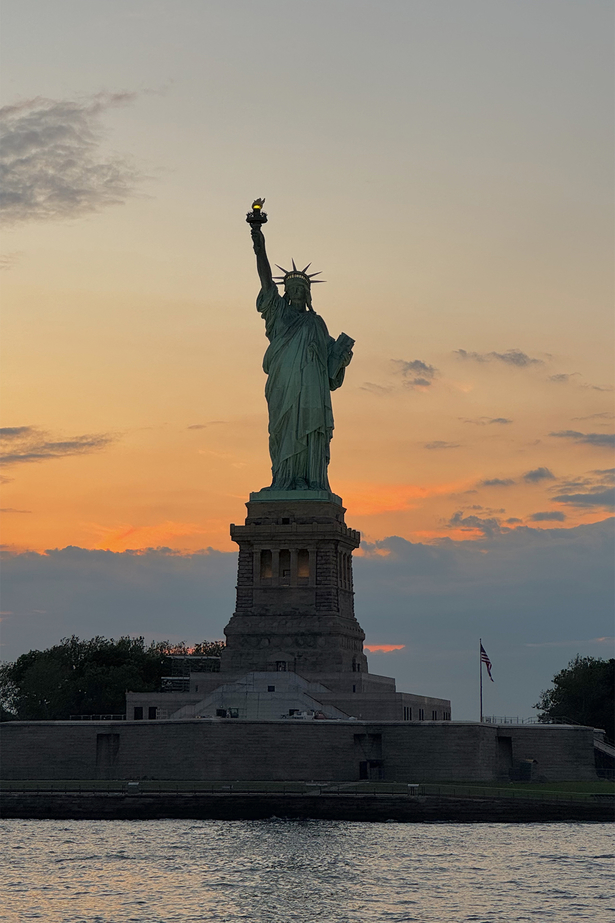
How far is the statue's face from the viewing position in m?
85.5

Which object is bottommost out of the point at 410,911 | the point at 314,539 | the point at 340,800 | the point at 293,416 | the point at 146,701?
the point at 410,911

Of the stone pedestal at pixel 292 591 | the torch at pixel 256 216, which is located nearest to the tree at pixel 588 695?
the stone pedestal at pixel 292 591

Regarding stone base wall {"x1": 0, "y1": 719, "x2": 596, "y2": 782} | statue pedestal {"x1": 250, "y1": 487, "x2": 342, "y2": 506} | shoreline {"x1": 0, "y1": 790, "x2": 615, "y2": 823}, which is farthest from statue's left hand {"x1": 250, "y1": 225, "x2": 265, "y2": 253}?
shoreline {"x1": 0, "y1": 790, "x2": 615, "y2": 823}

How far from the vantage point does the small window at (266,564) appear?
82062 millimetres

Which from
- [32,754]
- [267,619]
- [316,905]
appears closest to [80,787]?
[32,754]

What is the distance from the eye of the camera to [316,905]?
46188mm

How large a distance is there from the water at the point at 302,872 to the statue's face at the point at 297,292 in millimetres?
32302

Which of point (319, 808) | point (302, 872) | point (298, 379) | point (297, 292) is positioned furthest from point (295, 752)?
point (297, 292)

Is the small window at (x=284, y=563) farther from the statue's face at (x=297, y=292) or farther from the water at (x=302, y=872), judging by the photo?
the water at (x=302, y=872)

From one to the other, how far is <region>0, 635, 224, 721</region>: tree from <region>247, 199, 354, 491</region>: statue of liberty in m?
16.6

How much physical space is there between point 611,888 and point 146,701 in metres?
31.7

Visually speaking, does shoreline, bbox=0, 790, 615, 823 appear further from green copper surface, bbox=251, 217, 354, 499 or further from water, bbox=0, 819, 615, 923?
green copper surface, bbox=251, 217, 354, 499

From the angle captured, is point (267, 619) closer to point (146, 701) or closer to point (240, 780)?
point (146, 701)

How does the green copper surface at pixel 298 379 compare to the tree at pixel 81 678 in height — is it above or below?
above
